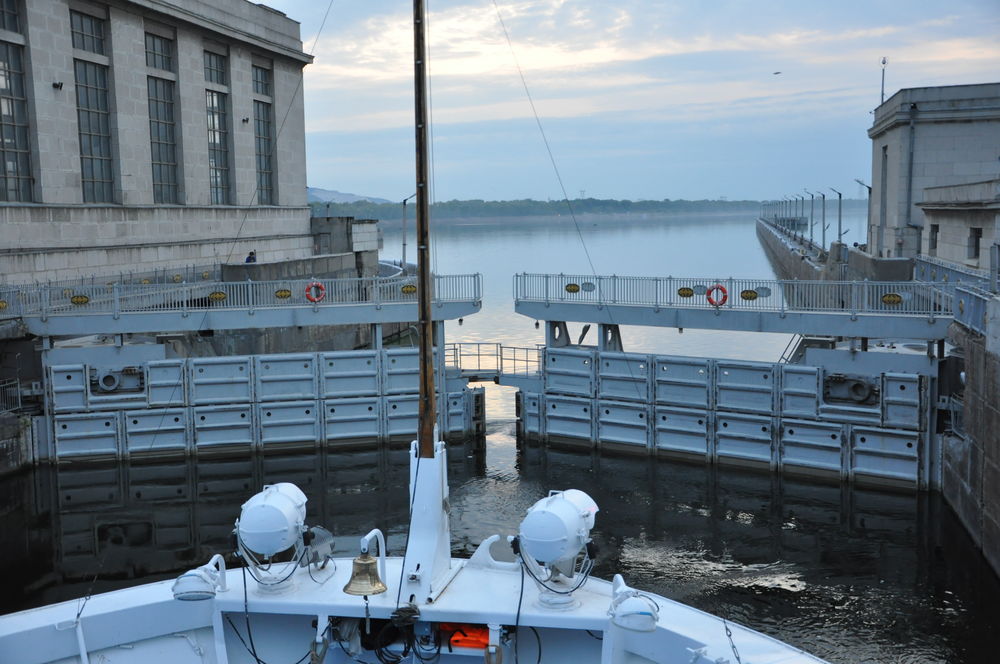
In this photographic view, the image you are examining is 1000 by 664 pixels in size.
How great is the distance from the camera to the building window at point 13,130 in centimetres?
3212

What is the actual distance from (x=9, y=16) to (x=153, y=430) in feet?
53.8

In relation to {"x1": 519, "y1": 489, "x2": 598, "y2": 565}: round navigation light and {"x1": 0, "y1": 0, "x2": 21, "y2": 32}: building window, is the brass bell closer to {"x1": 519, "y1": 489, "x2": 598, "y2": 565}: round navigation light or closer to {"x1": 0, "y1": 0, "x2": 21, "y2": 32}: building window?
{"x1": 519, "y1": 489, "x2": 598, "y2": 565}: round navigation light

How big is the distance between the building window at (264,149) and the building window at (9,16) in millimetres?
15843

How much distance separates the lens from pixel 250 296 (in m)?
26.0

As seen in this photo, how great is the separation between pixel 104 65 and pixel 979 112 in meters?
34.2

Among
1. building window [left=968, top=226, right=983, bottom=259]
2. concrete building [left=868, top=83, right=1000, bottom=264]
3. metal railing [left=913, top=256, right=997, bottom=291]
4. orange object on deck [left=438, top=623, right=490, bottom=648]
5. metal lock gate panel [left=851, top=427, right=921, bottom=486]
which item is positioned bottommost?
metal lock gate panel [left=851, top=427, right=921, bottom=486]

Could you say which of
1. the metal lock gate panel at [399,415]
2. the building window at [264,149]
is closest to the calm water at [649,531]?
the metal lock gate panel at [399,415]

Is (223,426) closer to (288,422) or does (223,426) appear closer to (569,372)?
(288,422)

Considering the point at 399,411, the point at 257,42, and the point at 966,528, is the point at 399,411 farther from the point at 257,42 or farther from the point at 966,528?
the point at 257,42

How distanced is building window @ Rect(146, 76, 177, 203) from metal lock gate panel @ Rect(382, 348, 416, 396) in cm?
1878

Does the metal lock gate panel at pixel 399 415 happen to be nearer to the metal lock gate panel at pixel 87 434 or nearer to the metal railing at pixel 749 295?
the metal railing at pixel 749 295

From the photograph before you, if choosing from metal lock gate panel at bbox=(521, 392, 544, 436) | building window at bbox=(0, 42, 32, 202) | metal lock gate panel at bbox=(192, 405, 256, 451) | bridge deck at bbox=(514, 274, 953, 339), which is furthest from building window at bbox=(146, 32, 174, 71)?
metal lock gate panel at bbox=(521, 392, 544, 436)

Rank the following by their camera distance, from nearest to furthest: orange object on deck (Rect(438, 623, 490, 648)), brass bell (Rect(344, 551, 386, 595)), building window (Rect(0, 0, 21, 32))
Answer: orange object on deck (Rect(438, 623, 490, 648)), brass bell (Rect(344, 551, 386, 595)), building window (Rect(0, 0, 21, 32))

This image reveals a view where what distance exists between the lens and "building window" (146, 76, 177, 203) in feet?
131
